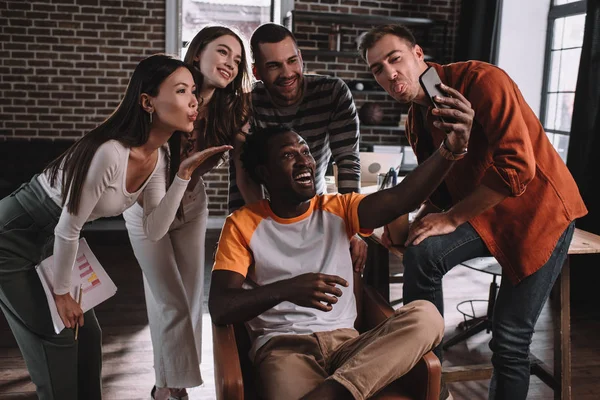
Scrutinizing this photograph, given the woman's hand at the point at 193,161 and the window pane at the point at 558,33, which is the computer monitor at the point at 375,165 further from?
the window pane at the point at 558,33

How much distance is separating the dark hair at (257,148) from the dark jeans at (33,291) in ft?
1.86

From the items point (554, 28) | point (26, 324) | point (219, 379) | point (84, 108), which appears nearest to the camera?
point (219, 379)

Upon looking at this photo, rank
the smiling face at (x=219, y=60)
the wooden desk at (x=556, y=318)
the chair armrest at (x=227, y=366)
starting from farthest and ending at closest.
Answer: the wooden desk at (x=556, y=318)
the smiling face at (x=219, y=60)
the chair armrest at (x=227, y=366)

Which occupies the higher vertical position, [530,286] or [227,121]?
[227,121]

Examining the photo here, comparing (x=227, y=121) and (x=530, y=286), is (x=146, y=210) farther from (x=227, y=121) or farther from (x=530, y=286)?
(x=530, y=286)

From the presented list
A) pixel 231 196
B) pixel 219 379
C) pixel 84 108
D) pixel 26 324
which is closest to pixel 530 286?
pixel 219 379

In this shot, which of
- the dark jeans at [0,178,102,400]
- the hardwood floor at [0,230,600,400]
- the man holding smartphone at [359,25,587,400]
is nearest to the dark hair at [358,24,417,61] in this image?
the man holding smartphone at [359,25,587,400]

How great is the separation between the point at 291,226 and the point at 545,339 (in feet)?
6.62

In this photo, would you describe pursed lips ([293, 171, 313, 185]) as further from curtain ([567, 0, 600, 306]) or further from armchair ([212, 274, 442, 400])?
curtain ([567, 0, 600, 306])

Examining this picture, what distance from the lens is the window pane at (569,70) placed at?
450cm

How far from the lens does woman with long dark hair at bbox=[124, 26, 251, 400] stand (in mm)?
1993

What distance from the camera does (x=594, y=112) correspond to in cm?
360

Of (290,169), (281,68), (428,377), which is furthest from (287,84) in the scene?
(428,377)

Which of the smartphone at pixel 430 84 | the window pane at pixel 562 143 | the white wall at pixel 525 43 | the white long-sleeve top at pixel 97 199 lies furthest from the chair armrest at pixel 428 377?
the white wall at pixel 525 43
